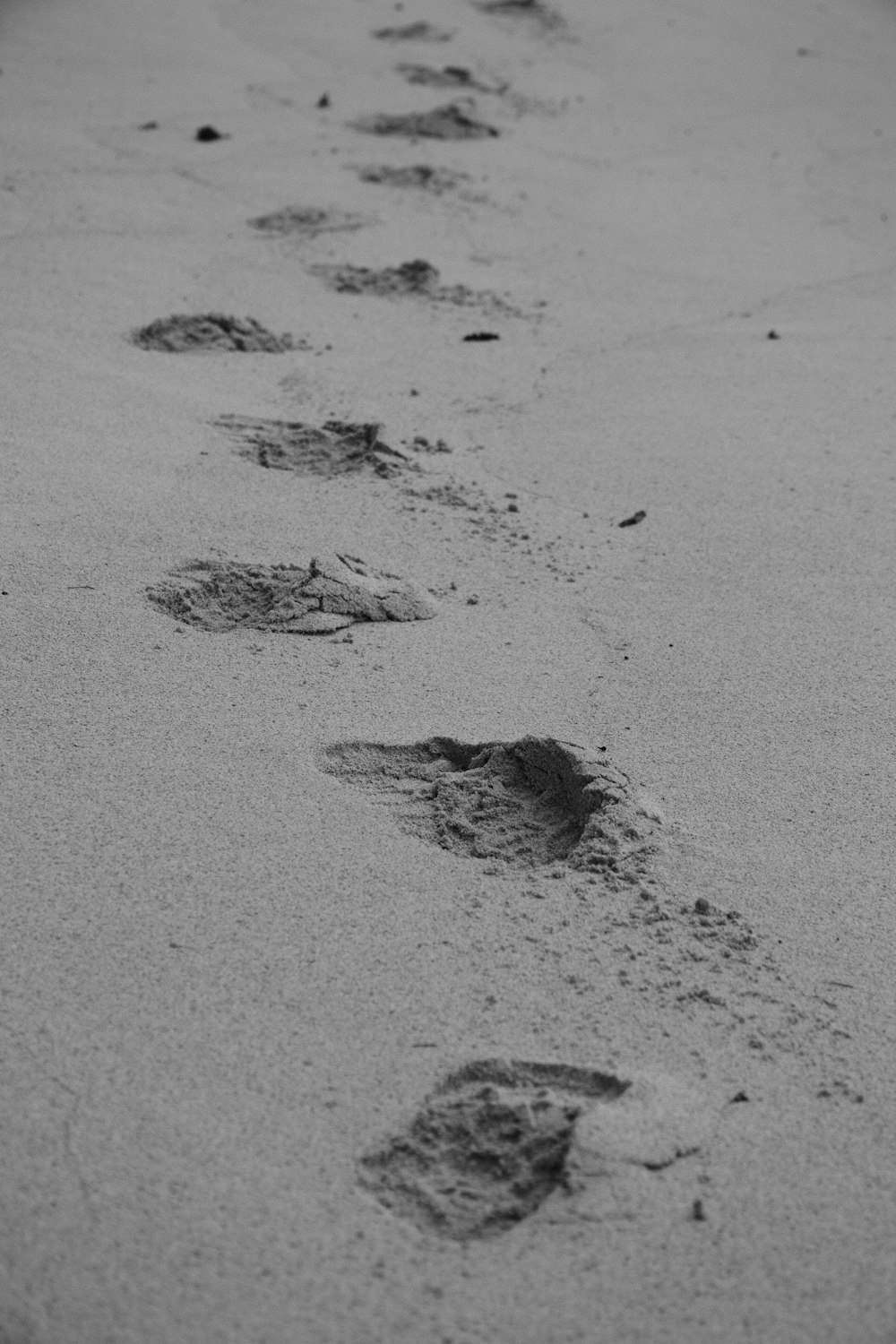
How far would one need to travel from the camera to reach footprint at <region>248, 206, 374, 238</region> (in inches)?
164

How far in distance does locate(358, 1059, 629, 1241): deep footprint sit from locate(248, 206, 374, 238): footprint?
10.6ft

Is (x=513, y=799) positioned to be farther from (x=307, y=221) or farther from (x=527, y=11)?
(x=527, y=11)

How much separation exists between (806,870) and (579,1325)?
753 mm

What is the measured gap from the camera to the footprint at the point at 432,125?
5137 millimetres

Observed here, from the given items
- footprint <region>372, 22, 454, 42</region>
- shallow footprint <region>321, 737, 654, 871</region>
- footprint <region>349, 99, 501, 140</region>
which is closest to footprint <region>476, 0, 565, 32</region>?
footprint <region>372, 22, 454, 42</region>

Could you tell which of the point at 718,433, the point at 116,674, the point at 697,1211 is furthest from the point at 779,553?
the point at 697,1211

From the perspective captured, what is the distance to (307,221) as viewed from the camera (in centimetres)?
423

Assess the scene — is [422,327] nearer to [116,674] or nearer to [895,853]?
[116,674]

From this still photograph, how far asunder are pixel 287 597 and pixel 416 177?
2801 millimetres

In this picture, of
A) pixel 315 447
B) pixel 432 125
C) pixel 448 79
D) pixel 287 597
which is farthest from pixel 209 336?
pixel 448 79

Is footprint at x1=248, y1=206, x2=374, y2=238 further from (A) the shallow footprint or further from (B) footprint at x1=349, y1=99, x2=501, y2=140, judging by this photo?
(A) the shallow footprint

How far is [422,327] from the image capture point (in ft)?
11.9

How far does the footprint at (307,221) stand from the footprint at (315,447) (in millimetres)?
1375

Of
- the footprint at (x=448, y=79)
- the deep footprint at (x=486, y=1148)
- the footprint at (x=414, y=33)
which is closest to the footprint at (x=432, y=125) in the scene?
the footprint at (x=448, y=79)
